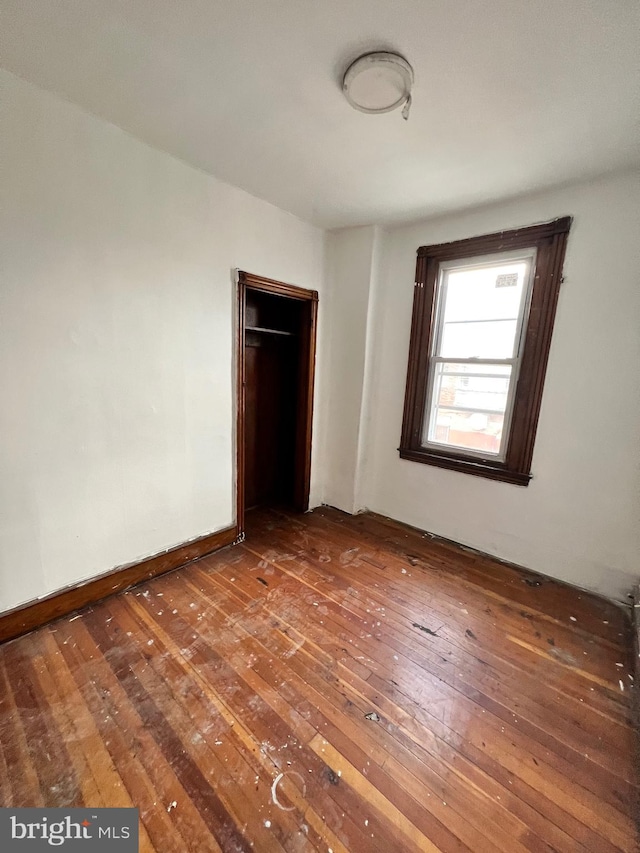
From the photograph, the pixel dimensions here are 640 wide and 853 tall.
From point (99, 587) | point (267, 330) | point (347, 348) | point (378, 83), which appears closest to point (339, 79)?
point (378, 83)

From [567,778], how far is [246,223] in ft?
10.8

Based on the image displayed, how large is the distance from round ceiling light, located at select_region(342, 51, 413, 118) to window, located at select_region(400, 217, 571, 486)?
4.55ft

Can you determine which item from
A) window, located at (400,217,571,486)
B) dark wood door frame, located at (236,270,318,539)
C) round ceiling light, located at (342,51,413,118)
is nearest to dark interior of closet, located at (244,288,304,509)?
dark wood door frame, located at (236,270,318,539)

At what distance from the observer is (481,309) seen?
8.76ft

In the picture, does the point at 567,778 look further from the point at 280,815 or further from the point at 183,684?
the point at 183,684

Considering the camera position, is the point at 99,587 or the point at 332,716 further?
the point at 99,587

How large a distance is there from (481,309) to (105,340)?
259cm

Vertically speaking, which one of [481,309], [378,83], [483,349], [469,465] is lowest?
[469,465]

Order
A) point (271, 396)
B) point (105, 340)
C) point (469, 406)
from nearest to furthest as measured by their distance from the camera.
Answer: point (105, 340), point (469, 406), point (271, 396)

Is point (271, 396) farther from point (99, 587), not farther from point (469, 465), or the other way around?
point (99, 587)

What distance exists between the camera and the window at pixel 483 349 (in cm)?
238

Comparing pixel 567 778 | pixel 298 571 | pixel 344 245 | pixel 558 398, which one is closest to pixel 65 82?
pixel 344 245

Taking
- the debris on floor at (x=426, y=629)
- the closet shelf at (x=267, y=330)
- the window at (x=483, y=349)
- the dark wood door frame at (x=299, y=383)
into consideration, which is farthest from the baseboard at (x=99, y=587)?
the window at (x=483, y=349)

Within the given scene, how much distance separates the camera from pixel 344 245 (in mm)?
3074
